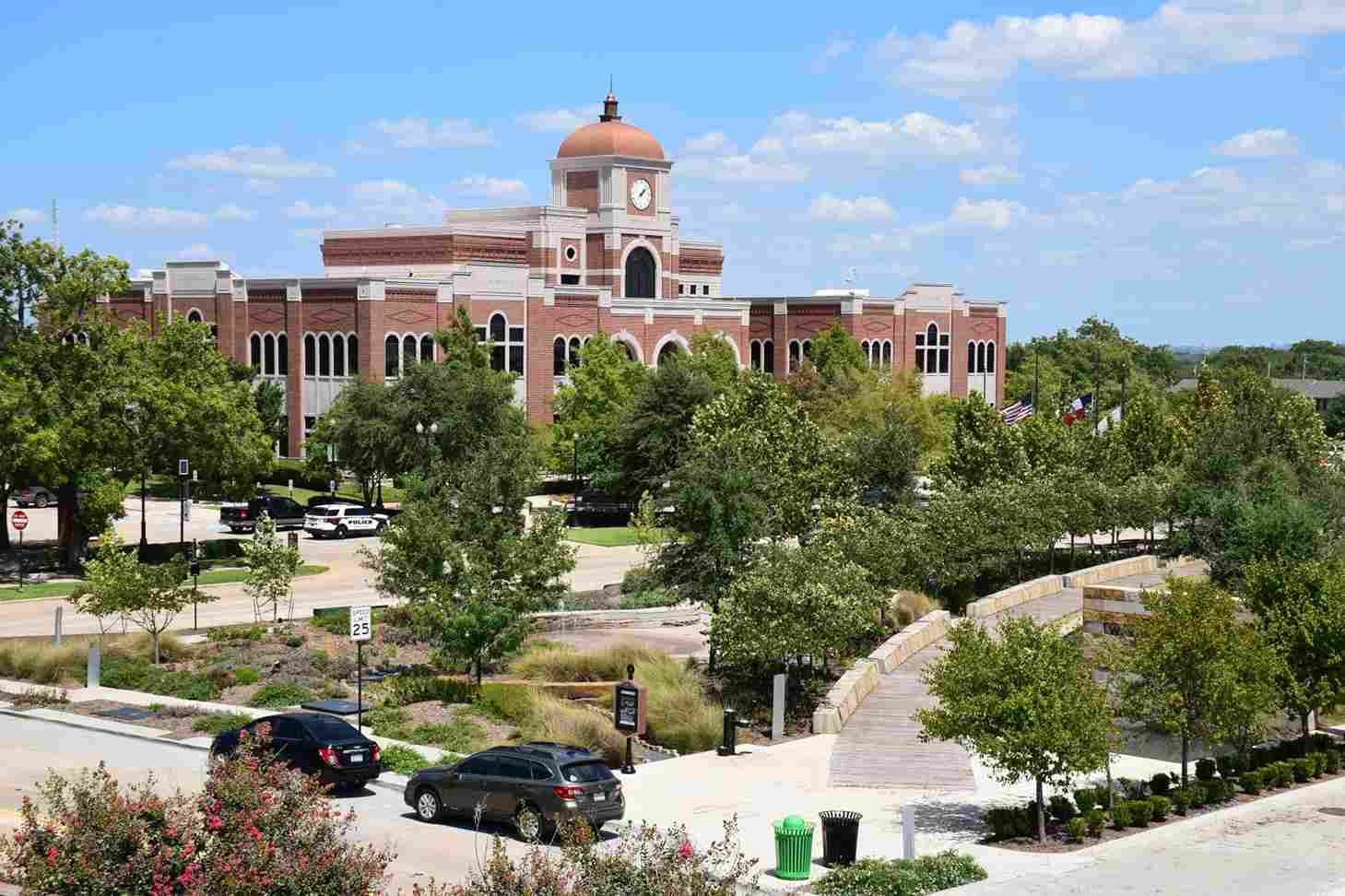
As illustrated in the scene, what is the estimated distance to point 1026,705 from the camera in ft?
72.0

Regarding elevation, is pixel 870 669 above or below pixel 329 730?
below

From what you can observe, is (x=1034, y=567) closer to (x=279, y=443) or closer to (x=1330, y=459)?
(x=1330, y=459)

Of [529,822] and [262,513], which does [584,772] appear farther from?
[262,513]

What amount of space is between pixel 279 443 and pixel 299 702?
52239mm

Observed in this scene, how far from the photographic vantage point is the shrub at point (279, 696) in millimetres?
30469

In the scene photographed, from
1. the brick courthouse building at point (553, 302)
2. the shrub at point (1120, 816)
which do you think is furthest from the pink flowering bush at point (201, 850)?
the brick courthouse building at point (553, 302)

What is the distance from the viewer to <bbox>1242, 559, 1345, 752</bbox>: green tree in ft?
93.0

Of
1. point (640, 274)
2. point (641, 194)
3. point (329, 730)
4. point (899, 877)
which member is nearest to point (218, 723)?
point (329, 730)

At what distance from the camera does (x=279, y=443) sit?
266 ft

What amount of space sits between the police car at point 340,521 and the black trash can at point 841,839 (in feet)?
129

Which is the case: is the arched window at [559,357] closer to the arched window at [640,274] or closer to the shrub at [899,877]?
the arched window at [640,274]

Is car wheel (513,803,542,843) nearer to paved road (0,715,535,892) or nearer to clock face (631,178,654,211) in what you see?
paved road (0,715,535,892)

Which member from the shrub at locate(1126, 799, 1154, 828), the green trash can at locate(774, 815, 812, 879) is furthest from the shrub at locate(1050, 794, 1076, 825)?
the green trash can at locate(774, 815, 812, 879)

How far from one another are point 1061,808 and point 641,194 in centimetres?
7599
